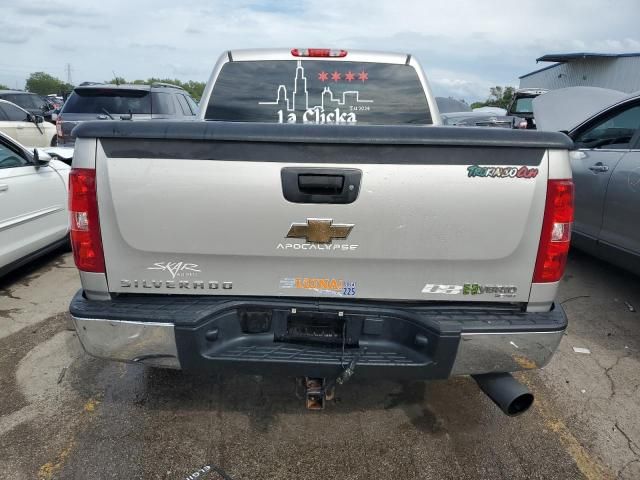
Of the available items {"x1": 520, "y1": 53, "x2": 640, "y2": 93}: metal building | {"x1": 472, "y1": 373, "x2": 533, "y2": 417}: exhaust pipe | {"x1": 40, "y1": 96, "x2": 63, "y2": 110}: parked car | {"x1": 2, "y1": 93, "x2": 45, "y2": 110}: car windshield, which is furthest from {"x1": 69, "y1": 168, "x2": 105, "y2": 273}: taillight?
{"x1": 520, "y1": 53, "x2": 640, "y2": 93}: metal building

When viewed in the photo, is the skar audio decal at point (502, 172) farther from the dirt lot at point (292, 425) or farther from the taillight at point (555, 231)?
the dirt lot at point (292, 425)

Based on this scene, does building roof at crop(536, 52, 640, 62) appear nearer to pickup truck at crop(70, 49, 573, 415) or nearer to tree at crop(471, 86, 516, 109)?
tree at crop(471, 86, 516, 109)

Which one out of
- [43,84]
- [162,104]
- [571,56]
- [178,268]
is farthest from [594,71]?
[43,84]

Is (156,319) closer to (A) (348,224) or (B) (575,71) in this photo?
(A) (348,224)

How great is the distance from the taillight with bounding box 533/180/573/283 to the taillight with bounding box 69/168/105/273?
197cm

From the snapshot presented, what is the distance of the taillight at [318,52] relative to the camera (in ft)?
12.2

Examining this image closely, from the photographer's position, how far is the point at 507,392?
2.28m

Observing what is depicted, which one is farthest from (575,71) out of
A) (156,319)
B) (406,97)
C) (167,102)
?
(156,319)

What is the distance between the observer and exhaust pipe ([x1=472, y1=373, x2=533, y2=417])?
226cm

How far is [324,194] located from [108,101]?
7.40 m

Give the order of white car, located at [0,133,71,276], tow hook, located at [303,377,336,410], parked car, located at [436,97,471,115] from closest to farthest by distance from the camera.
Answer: tow hook, located at [303,377,336,410] → white car, located at [0,133,71,276] → parked car, located at [436,97,471,115]

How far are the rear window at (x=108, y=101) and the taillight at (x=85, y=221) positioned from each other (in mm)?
6620

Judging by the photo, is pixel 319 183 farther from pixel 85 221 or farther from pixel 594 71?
pixel 594 71

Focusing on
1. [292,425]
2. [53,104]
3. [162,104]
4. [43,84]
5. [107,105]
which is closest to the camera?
[292,425]
